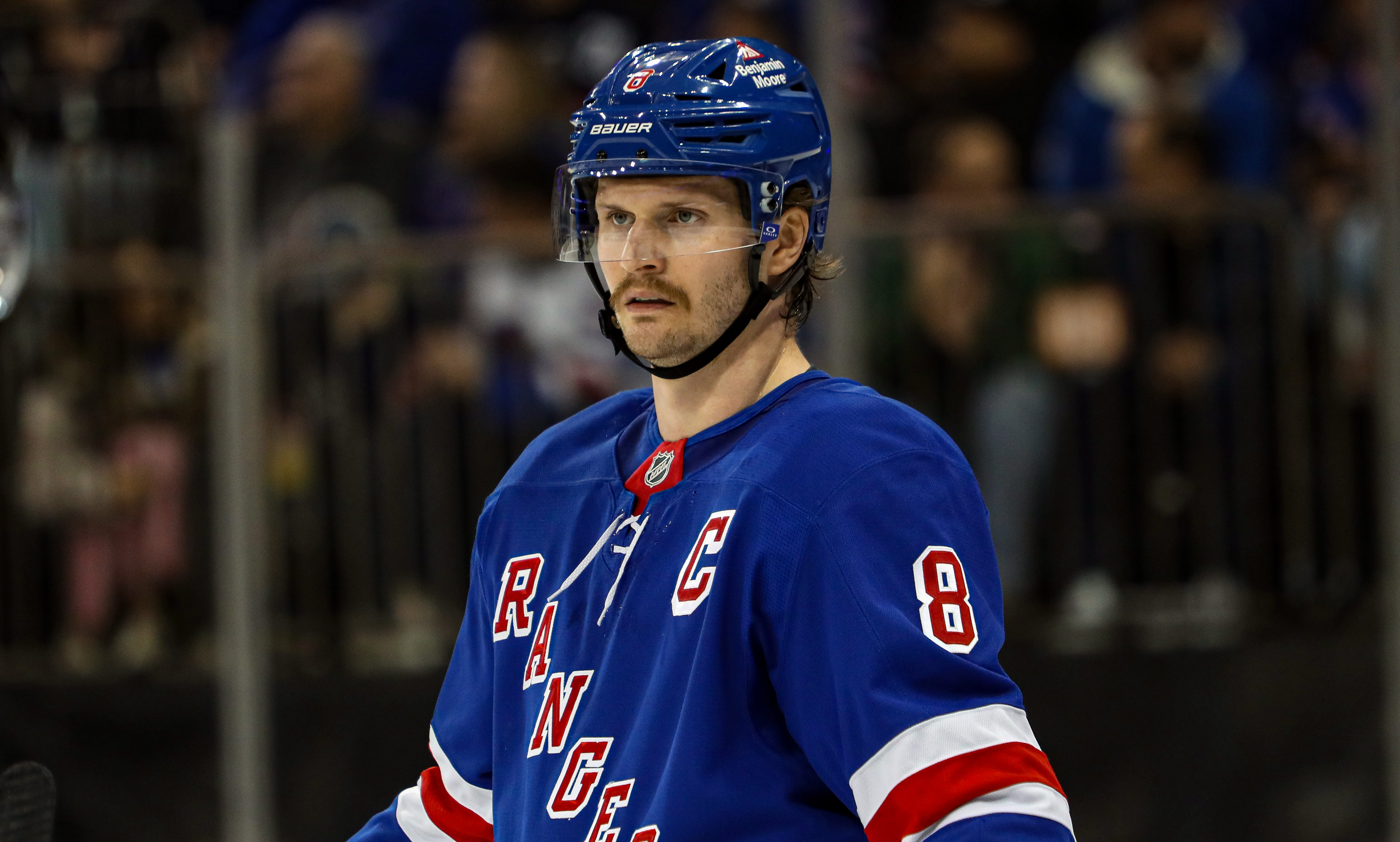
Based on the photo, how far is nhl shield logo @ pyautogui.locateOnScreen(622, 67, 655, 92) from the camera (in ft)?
7.05

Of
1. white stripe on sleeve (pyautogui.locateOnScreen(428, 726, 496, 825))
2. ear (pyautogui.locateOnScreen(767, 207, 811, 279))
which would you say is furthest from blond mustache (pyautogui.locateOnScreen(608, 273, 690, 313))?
white stripe on sleeve (pyautogui.locateOnScreen(428, 726, 496, 825))

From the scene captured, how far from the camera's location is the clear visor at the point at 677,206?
2.10m

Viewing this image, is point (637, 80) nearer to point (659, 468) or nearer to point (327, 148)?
point (659, 468)

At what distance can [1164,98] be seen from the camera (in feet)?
16.9

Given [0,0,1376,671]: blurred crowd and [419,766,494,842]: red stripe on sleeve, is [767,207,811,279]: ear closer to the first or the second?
[419,766,494,842]: red stripe on sleeve

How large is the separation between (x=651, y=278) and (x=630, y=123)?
19cm

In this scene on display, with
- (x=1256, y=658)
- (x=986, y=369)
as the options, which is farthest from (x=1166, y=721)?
(x=986, y=369)

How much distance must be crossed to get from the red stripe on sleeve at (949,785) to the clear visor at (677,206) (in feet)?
2.23

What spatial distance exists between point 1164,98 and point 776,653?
3.67 meters

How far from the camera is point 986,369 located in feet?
16.3

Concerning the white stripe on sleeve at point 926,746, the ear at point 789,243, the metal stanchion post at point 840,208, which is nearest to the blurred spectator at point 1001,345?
the metal stanchion post at point 840,208

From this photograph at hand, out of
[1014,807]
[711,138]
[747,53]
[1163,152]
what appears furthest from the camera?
[1163,152]

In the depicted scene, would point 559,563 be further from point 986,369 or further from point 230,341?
point 230,341

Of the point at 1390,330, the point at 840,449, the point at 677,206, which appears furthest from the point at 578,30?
the point at 840,449
